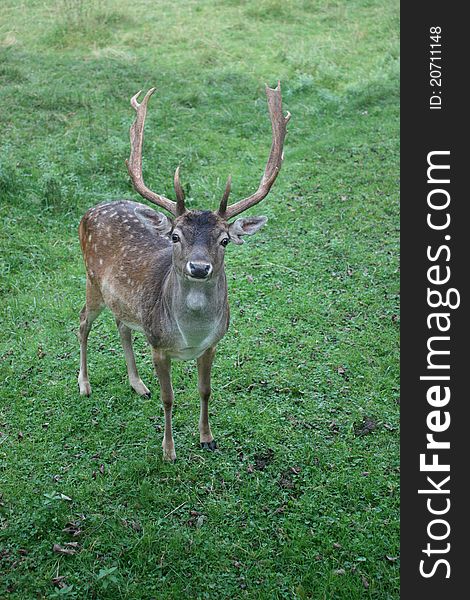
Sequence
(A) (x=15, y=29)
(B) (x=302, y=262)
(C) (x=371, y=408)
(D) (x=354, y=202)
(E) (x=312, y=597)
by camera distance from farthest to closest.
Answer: (A) (x=15, y=29), (D) (x=354, y=202), (B) (x=302, y=262), (C) (x=371, y=408), (E) (x=312, y=597)

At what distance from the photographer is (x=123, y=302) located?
5.35 m

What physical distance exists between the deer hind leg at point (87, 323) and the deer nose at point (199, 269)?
68.1 inches

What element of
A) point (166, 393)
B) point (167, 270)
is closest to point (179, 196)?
point (167, 270)

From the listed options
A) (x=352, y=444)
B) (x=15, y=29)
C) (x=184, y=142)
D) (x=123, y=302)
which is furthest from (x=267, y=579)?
(x=15, y=29)

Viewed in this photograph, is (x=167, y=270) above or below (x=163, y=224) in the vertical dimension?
below

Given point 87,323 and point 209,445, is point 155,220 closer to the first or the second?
point 87,323

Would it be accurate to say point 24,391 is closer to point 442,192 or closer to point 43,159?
point 442,192

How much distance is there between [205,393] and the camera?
518 cm

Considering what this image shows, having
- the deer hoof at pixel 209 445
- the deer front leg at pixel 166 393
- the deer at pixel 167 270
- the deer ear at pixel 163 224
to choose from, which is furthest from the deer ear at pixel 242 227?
the deer hoof at pixel 209 445

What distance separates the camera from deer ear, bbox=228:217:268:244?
4.58m

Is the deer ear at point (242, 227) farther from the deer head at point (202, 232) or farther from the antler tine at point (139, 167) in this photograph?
the antler tine at point (139, 167)

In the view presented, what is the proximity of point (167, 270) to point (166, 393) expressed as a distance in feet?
2.87

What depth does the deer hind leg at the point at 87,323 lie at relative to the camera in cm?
579

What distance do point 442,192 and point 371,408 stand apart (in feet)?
5.82
